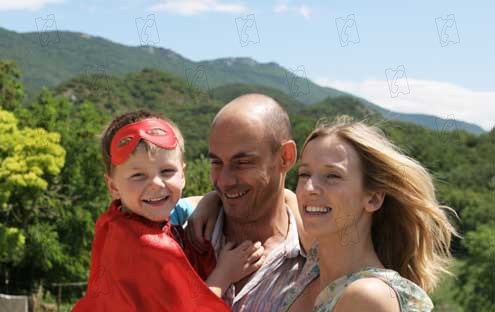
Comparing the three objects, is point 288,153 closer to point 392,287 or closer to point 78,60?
point 392,287

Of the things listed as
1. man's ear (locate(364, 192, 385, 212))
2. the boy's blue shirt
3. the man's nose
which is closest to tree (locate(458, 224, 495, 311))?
the boy's blue shirt

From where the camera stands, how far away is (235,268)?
2945 mm

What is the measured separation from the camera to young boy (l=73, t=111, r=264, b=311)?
2.67 metres

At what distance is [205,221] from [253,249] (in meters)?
0.30

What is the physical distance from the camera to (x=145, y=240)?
2729 mm

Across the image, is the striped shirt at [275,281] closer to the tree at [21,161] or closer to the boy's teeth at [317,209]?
the boy's teeth at [317,209]

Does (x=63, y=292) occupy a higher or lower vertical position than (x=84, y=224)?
lower

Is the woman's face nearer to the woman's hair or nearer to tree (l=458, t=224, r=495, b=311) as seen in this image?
the woman's hair

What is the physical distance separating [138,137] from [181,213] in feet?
2.45

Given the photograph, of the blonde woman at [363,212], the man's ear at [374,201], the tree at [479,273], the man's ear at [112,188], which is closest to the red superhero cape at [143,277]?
the man's ear at [112,188]

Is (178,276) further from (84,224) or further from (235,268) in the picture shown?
(84,224)

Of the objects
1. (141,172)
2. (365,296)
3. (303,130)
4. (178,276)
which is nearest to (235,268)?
(178,276)

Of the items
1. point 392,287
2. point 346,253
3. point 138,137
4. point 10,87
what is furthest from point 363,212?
point 10,87

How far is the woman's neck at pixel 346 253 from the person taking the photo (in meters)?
2.57
